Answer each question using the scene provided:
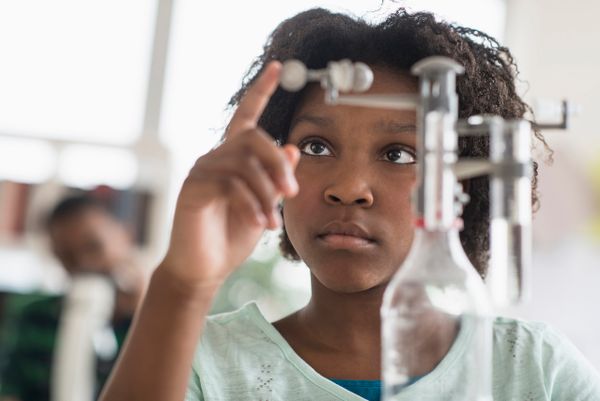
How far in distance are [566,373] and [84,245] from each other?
2116 millimetres

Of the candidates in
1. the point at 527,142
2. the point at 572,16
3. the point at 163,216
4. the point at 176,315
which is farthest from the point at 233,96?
the point at 572,16

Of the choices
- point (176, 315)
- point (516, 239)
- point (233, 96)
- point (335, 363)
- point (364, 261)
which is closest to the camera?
point (516, 239)

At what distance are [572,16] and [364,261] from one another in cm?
257

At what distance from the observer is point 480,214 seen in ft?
3.37

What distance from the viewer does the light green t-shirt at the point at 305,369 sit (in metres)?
0.92

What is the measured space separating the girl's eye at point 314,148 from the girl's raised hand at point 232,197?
0.93ft

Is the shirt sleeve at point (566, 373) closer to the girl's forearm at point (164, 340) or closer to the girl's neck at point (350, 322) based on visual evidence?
the girl's neck at point (350, 322)

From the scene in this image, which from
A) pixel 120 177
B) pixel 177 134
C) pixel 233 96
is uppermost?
pixel 177 134

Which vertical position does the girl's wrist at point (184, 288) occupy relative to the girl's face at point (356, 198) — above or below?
below

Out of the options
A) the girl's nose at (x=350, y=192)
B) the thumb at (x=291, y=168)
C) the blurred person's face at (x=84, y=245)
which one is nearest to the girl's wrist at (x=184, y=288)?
the thumb at (x=291, y=168)

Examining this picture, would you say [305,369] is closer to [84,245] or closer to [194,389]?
[194,389]

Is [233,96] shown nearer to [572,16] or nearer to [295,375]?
[295,375]

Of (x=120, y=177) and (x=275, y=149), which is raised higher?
(x=120, y=177)

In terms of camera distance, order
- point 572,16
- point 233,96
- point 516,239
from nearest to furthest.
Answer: point 516,239
point 233,96
point 572,16
